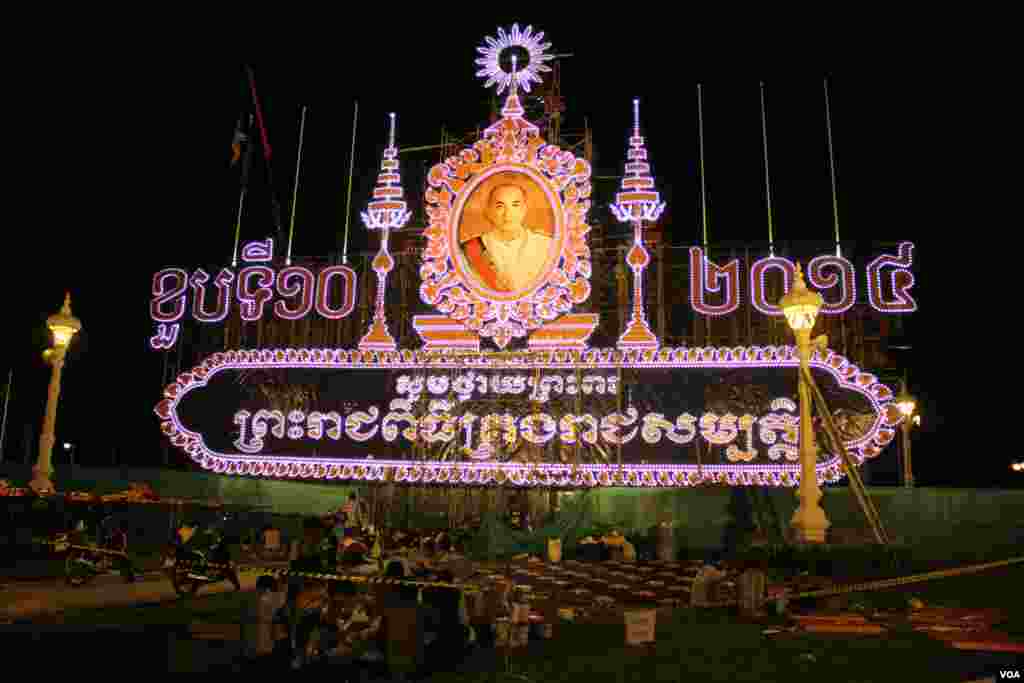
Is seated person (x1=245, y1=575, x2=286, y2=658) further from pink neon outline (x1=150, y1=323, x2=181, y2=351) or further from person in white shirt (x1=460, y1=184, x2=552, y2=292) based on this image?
pink neon outline (x1=150, y1=323, x2=181, y2=351)

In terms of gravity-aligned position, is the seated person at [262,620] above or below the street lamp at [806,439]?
below

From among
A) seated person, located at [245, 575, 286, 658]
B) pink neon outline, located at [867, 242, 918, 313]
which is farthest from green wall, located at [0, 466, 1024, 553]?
seated person, located at [245, 575, 286, 658]

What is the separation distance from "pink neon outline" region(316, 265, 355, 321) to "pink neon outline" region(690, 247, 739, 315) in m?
12.0

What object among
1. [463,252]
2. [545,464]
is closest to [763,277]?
[545,464]

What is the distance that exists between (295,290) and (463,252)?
6.56m

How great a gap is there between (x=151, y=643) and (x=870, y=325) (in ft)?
79.7

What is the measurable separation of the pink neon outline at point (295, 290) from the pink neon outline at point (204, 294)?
190cm

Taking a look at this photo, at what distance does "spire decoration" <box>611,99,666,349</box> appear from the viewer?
26953mm

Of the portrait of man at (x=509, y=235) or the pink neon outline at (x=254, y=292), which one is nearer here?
the portrait of man at (x=509, y=235)

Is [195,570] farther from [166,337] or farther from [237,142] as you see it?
[237,142]

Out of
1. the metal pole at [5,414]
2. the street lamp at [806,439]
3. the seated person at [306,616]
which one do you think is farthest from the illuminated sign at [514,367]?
the seated person at [306,616]

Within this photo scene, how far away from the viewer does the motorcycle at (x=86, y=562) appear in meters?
14.1

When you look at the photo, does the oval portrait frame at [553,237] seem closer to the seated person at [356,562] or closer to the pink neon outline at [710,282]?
the pink neon outline at [710,282]

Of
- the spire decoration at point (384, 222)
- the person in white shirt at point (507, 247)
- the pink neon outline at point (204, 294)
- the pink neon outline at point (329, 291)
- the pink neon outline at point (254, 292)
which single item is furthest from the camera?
the pink neon outline at point (204, 294)
